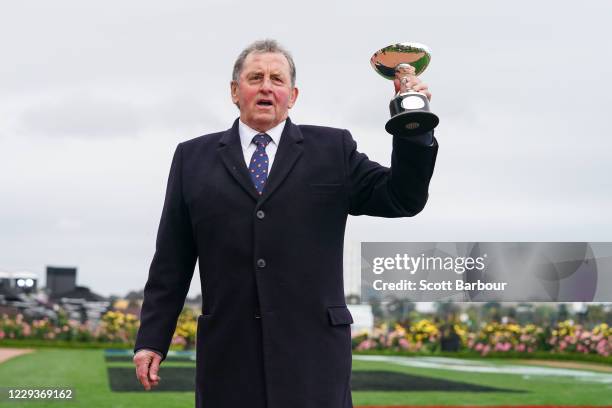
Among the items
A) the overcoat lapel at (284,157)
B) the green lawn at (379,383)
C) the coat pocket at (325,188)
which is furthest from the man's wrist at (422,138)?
the green lawn at (379,383)

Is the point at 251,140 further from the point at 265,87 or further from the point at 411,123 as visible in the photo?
the point at 411,123

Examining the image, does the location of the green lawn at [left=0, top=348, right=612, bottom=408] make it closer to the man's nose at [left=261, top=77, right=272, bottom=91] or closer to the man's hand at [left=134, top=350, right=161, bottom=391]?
the man's hand at [left=134, top=350, right=161, bottom=391]

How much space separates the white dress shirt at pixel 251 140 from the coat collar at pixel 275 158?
0.06ft

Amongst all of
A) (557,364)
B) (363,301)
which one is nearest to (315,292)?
(363,301)

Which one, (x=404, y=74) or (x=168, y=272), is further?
(x=168, y=272)

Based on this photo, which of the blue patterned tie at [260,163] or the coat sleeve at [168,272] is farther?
the coat sleeve at [168,272]

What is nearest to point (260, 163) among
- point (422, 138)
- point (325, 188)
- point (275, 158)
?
point (275, 158)

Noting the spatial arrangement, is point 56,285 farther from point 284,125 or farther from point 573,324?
point 284,125

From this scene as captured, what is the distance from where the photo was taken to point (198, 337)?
11.8ft

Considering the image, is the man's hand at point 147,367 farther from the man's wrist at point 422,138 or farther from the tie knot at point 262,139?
the man's wrist at point 422,138

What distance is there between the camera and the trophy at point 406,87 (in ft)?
10.7

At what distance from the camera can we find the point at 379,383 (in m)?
14.0

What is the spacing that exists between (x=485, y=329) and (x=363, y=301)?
18.2ft

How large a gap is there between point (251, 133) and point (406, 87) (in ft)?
2.17
